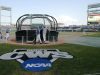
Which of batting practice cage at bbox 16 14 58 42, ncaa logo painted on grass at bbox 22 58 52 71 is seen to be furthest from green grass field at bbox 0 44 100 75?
batting practice cage at bbox 16 14 58 42

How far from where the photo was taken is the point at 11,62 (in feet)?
47.0

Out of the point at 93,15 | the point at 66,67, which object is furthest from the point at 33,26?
the point at 93,15

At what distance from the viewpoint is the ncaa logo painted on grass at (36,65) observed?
41.4ft

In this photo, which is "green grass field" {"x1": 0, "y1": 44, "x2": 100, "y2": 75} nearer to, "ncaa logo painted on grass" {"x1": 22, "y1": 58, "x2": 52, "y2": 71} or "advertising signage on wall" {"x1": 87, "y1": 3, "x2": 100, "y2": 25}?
"ncaa logo painted on grass" {"x1": 22, "y1": 58, "x2": 52, "y2": 71}

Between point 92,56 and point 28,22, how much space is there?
41.6 feet

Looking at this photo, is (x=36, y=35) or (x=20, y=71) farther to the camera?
(x=36, y=35)

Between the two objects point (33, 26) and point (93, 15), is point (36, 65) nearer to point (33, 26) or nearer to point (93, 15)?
point (33, 26)

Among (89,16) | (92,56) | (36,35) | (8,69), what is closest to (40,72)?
(8,69)

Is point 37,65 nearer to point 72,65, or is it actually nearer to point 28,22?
point 72,65

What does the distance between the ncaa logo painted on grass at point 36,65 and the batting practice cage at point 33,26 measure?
11.3 meters

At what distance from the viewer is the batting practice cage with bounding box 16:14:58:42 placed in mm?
25891

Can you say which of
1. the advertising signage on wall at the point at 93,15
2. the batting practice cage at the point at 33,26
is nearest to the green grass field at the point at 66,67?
the batting practice cage at the point at 33,26

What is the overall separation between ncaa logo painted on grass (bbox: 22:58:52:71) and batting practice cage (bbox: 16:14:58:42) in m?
11.3

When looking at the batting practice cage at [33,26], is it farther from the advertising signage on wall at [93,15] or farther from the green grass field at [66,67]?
the advertising signage on wall at [93,15]
